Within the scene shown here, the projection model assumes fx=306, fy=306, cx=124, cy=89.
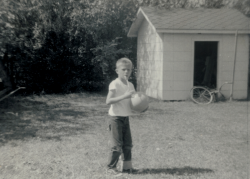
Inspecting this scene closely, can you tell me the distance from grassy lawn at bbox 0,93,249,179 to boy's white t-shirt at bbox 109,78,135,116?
835 millimetres

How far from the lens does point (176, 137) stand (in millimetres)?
6016

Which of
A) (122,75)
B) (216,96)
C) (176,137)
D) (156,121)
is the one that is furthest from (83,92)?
(122,75)

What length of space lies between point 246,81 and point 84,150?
8.33m

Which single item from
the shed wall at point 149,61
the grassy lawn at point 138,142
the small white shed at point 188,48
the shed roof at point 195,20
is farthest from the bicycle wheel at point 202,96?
the shed roof at point 195,20

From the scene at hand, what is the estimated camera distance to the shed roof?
10.8 m

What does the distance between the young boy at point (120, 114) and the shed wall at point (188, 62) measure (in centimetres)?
718

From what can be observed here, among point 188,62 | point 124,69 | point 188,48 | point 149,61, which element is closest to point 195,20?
point 188,48

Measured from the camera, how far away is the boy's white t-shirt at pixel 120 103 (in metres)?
3.93

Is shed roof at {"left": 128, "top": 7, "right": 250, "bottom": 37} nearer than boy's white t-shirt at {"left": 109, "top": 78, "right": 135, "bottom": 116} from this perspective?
No

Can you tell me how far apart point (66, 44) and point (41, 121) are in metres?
6.53

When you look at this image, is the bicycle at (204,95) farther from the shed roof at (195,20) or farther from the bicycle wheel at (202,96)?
the shed roof at (195,20)

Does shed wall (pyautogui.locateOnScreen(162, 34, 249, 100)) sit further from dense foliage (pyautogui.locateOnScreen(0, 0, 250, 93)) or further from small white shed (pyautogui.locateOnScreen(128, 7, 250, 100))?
dense foliage (pyautogui.locateOnScreen(0, 0, 250, 93))

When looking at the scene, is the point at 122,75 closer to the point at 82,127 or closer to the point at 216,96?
the point at 82,127

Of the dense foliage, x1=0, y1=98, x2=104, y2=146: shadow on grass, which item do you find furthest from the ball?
the dense foliage
